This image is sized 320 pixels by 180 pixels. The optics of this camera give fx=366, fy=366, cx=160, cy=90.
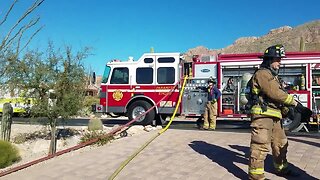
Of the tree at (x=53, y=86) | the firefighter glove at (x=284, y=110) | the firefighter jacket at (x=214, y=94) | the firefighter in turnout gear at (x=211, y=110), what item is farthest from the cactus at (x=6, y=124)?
the firefighter glove at (x=284, y=110)

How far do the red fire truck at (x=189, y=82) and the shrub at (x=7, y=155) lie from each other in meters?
5.24

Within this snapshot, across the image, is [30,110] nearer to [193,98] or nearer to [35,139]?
[35,139]

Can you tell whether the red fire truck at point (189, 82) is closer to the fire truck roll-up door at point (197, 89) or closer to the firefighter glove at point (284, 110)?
the fire truck roll-up door at point (197, 89)

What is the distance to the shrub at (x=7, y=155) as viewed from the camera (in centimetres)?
925

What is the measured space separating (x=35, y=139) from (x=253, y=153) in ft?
33.2

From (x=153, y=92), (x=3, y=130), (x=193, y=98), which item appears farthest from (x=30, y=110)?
(x=193, y=98)

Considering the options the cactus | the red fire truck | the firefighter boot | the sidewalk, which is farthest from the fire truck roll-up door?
the firefighter boot

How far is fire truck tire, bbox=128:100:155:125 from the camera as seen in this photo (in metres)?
14.1

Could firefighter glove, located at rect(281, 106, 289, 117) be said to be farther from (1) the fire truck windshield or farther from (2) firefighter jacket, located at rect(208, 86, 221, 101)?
(1) the fire truck windshield

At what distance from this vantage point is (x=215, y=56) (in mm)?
13609

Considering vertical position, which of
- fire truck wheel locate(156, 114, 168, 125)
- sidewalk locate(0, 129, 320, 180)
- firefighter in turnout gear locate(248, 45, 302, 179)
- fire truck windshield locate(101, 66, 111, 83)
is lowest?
sidewalk locate(0, 129, 320, 180)

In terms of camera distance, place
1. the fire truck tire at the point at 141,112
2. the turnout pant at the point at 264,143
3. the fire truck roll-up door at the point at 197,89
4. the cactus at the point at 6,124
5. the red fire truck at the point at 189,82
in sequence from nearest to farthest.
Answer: the turnout pant at the point at 264,143, the red fire truck at the point at 189,82, the cactus at the point at 6,124, the fire truck roll-up door at the point at 197,89, the fire truck tire at the point at 141,112

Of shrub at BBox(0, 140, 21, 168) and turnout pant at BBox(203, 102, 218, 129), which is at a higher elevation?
turnout pant at BBox(203, 102, 218, 129)

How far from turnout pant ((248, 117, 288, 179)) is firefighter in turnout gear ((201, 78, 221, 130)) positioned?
6.63 m
